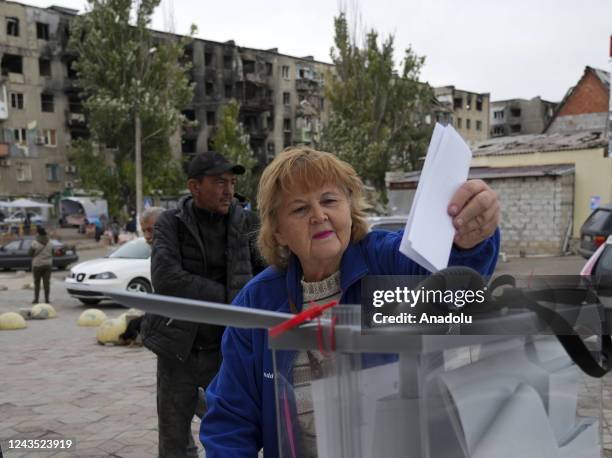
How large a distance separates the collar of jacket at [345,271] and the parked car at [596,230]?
14781 millimetres

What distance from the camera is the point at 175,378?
3680 mm

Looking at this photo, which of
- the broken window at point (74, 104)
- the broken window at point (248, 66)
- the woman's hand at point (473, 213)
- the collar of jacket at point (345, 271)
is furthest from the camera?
the broken window at point (248, 66)

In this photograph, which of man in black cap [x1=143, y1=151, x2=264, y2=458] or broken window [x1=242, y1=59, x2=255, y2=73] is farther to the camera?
broken window [x1=242, y1=59, x2=255, y2=73]

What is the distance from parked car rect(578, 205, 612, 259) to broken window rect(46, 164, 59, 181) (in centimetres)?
4293

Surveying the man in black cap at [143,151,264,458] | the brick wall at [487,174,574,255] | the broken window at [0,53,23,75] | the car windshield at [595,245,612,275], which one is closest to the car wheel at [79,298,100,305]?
the man in black cap at [143,151,264,458]

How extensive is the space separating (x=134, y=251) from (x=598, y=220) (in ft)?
37.4

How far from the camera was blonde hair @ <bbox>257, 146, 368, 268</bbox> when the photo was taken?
1.61 m

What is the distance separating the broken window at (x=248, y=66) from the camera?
199ft

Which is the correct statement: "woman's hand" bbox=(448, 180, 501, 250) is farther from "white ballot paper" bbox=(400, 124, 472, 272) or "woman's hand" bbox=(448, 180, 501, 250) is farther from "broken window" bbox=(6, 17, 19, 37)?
"broken window" bbox=(6, 17, 19, 37)

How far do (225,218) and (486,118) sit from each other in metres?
79.8

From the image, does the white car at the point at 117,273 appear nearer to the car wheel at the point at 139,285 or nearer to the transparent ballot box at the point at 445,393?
Answer: the car wheel at the point at 139,285

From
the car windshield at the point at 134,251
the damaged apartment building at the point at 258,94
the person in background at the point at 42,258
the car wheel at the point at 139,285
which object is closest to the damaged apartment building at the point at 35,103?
the damaged apartment building at the point at 258,94

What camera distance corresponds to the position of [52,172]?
4906 cm

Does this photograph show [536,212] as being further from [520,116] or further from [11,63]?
[520,116]
